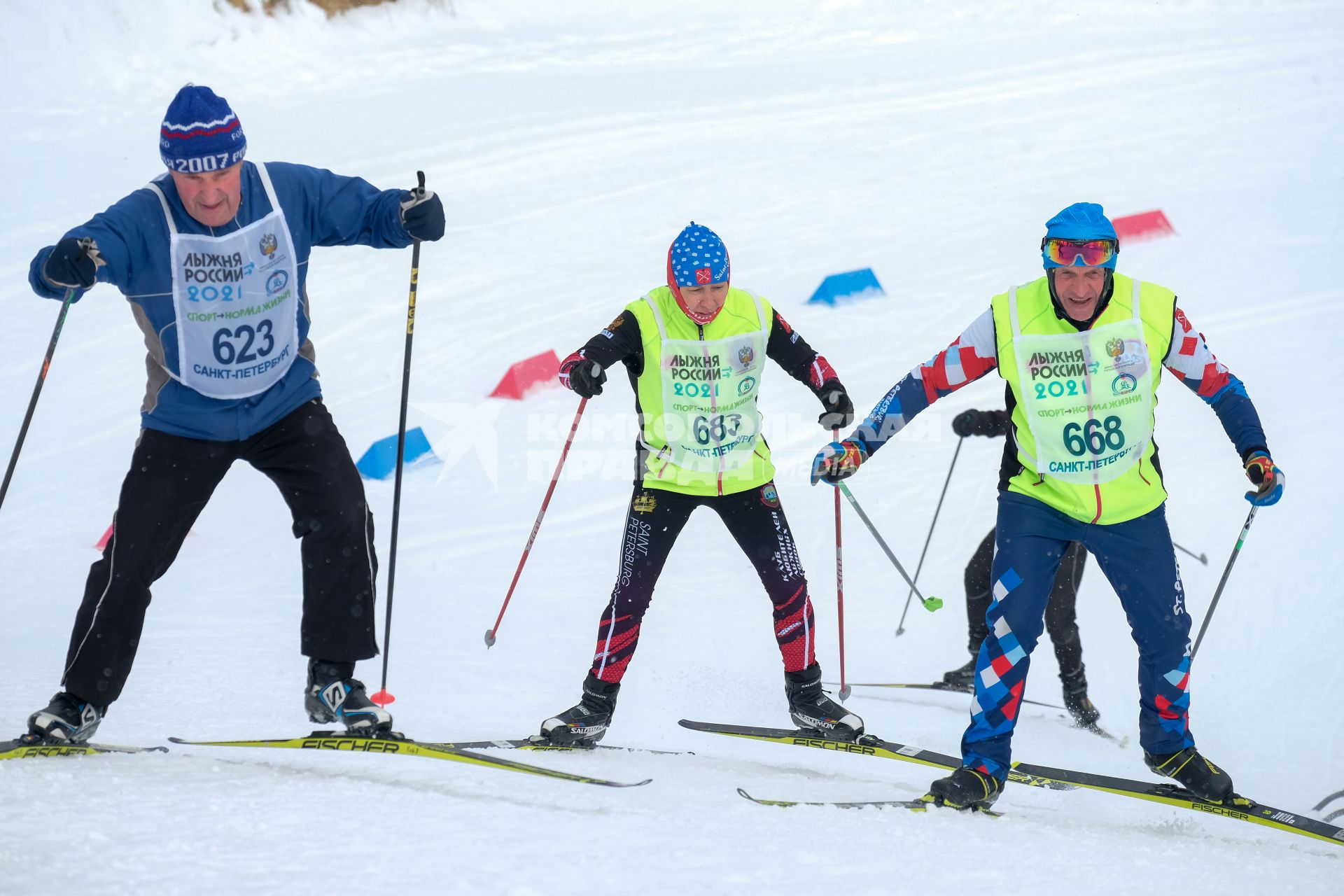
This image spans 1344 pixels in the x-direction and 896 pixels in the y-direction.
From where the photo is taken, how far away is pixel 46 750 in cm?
338

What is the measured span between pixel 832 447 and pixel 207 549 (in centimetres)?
425

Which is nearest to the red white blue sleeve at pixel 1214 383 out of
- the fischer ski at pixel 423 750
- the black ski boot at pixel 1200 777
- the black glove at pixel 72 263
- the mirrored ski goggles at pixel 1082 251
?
the mirrored ski goggles at pixel 1082 251

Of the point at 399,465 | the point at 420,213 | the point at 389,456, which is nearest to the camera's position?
the point at 420,213

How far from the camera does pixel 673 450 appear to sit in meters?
4.16

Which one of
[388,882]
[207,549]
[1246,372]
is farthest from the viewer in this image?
[1246,372]

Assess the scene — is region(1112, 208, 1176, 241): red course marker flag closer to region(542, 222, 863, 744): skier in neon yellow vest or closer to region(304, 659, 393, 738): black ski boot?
region(542, 222, 863, 744): skier in neon yellow vest

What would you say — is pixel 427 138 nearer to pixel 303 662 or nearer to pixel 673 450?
pixel 303 662

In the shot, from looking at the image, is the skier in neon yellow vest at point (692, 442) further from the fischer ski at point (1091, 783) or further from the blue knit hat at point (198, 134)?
the blue knit hat at point (198, 134)

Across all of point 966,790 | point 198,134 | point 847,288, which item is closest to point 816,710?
point 966,790

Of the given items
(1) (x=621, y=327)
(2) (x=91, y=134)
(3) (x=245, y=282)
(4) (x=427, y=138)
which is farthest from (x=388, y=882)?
(2) (x=91, y=134)

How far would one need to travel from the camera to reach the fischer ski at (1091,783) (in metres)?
3.65

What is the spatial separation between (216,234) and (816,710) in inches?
94.3

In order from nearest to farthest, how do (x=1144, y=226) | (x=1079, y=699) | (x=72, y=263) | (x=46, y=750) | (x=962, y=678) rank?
(x=72, y=263)
(x=46, y=750)
(x=1079, y=699)
(x=962, y=678)
(x=1144, y=226)

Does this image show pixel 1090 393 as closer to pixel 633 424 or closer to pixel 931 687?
pixel 931 687
